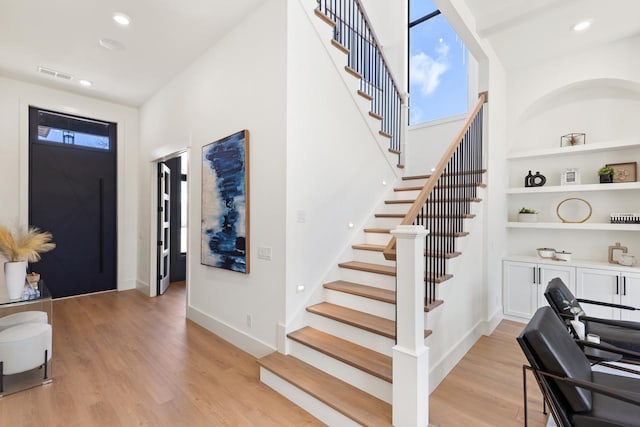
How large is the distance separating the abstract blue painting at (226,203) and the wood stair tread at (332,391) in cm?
100

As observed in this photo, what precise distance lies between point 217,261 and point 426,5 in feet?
18.7

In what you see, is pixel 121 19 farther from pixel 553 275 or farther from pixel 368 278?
pixel 553 275

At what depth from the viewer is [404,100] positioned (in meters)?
4.73

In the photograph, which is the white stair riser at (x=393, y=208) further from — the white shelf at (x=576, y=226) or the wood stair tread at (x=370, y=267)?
the white shelf at (x=576, y=226)

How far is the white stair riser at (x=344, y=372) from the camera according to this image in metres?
2.10

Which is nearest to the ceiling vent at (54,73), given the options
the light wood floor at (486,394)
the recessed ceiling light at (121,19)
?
the recessed ceiling light at (121,19)

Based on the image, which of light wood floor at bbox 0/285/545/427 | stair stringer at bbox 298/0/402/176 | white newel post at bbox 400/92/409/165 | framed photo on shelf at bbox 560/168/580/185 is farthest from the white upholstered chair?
framed photo on shelf at bbox 560/168/580/185

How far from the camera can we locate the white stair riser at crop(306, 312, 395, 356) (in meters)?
2.34

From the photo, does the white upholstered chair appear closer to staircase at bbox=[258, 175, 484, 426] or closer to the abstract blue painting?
the abstract blue painting

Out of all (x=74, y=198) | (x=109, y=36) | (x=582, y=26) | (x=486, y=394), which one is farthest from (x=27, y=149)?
(x=582, y=26)

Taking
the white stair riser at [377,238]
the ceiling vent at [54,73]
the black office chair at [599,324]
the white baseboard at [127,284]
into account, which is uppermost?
the ceiling vent at [54,73]

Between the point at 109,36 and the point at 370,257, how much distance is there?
3.93m

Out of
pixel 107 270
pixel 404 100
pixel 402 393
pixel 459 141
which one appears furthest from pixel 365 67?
pixel 107 270

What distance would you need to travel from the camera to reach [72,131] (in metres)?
5.15
